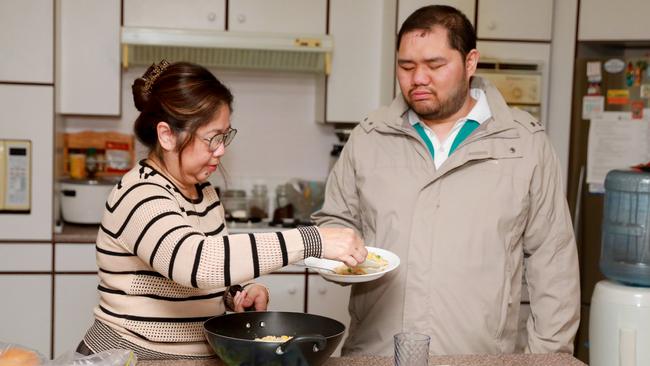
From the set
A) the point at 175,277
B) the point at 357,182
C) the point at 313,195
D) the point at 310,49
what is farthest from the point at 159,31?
the point at 175,277

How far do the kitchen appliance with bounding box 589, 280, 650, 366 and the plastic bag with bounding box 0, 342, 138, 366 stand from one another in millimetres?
1564

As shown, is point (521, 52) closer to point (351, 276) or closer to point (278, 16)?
point (278, 16)

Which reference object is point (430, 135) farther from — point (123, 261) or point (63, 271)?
point (63, 271)

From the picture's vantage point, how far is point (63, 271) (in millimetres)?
3680

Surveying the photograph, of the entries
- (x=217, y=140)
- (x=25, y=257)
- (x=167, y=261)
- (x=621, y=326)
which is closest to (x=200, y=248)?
(x=167, y=261)

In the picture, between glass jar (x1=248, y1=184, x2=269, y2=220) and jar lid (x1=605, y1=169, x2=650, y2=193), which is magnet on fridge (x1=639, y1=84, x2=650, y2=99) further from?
glass jar (x1=248, y1=184, x2=269, y2=220)

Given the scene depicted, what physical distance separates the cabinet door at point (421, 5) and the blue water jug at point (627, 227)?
4.35 ft

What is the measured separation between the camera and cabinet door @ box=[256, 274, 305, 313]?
381 centimetres

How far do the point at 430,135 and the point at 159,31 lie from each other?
6.14ft

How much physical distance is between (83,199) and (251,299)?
81.3 inches

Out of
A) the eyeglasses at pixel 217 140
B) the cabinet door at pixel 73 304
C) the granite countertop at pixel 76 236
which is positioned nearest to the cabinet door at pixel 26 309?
the cabinet door at pixel 73 304

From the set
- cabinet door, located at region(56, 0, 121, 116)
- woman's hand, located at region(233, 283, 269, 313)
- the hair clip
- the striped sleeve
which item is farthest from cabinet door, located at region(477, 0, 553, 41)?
the striped sleeve

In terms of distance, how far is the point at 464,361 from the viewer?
190 centimetres

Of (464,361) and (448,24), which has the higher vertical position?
(448,24)
